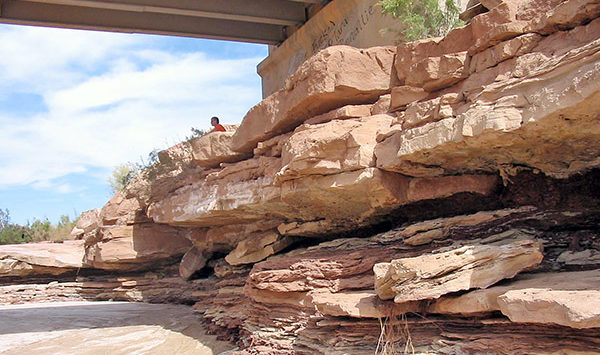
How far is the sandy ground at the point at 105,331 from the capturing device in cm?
852

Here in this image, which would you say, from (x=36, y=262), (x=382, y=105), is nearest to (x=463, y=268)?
(x=382, y=105)

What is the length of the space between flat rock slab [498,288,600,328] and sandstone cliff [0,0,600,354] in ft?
0.04

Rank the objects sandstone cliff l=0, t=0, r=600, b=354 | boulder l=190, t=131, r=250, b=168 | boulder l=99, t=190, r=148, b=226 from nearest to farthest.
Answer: sandstone cliff l=0, t=0, r=600, b=354
boulder l=190, t=131, r=250, b=168
boulder l=99, t=190, r=148, b=226

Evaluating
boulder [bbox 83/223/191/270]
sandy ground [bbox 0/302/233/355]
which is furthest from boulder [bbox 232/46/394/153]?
boulder [bbox 83/223/191/270]

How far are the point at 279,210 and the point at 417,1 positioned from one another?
11.9 ft

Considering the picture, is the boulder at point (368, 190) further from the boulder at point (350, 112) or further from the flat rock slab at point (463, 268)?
the flat rock slab at point (463, 268)

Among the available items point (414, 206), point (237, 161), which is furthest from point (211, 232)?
point (414, 206)

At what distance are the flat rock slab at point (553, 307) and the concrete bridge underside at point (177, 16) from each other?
9257mm

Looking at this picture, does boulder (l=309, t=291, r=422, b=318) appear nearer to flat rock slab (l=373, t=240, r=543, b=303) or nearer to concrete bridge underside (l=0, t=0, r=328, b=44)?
flat rock slab (l=373, t=240, r=543, b=303)

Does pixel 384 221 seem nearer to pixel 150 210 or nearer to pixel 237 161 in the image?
pixel 237 161

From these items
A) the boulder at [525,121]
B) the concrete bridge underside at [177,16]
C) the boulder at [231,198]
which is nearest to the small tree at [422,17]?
the boulder at [525,121]

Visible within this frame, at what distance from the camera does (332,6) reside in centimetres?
1117

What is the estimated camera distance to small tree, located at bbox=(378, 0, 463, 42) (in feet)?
26.3

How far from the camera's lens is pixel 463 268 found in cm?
511
